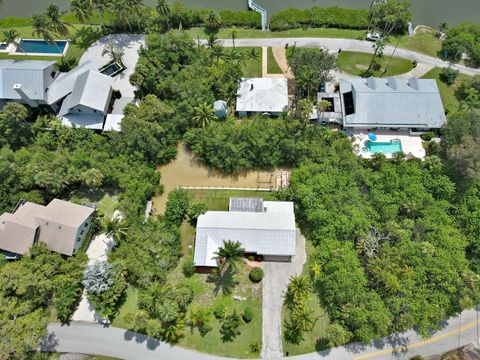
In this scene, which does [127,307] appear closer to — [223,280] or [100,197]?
[223,280]

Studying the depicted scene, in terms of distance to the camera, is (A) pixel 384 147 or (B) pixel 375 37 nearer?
(A) pixel 384 147

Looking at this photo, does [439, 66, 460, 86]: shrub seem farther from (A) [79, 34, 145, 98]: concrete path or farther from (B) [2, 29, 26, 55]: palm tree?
(B) [2, 29, 26, 55]: palm tree

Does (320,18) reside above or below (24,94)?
above

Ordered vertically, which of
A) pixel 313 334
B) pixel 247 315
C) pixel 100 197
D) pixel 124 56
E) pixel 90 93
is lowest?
pixel 313 334

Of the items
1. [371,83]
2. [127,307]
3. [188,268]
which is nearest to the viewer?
[127,307]

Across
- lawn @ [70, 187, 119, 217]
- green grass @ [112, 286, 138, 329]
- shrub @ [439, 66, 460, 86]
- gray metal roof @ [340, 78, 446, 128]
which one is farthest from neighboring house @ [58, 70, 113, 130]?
shrub @ [439, 66, 460, 86]

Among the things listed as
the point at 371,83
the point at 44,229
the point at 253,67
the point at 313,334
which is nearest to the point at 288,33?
the point at 253,67
